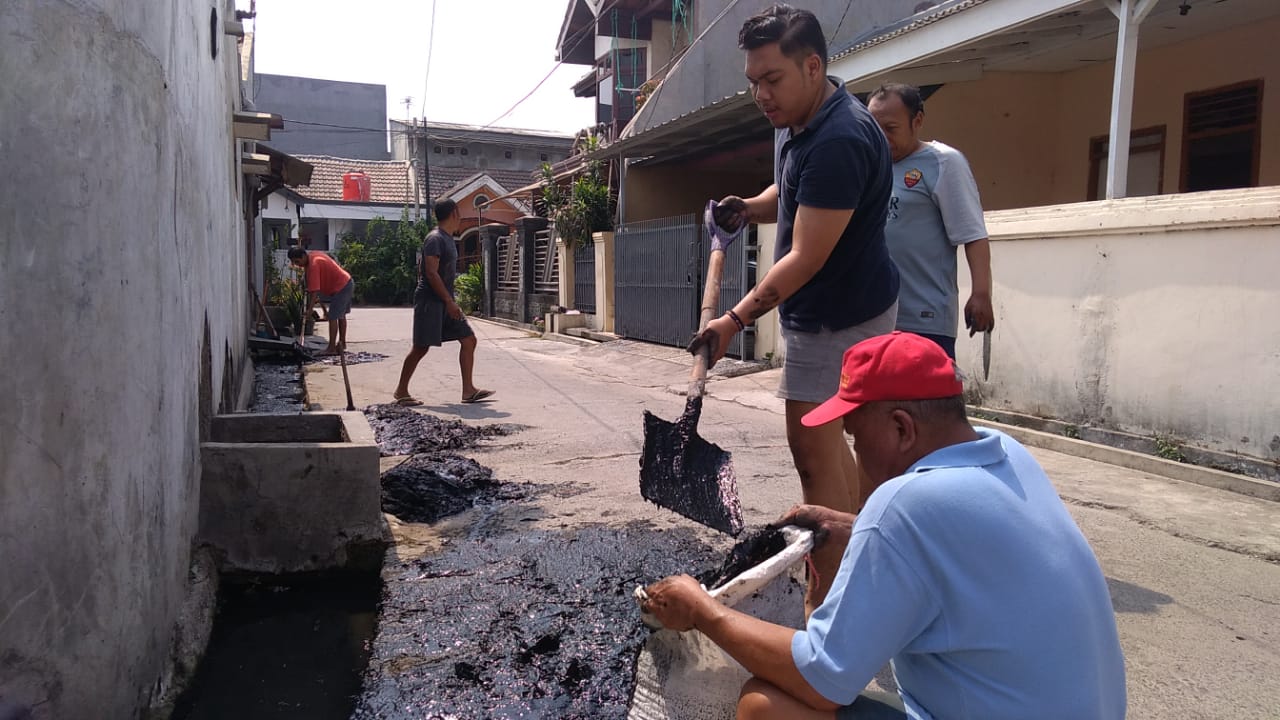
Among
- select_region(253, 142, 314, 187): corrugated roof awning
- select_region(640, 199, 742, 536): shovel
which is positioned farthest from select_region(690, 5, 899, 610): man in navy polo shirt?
select_region(253, 142, 314, 187): corrugated roof awning

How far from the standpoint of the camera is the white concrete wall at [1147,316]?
4730 mm

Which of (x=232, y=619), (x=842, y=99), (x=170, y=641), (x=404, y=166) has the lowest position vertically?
(x=232, y=619)

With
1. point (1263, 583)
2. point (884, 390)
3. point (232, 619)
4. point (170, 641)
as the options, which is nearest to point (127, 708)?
point (170, 641)

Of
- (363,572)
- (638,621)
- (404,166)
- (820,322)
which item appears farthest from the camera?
(404,166)

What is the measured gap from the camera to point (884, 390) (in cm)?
143

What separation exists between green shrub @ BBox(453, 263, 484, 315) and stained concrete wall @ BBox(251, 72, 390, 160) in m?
23.1

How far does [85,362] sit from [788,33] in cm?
195

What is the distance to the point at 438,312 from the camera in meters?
7.13

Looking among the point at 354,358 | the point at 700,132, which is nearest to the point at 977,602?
the point at 354,358

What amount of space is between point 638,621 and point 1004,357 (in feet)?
15.4

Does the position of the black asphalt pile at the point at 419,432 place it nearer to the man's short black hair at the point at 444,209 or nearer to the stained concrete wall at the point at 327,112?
the man's short black hair at the point at 444,209

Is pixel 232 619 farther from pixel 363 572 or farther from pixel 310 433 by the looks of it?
pixel 310 433

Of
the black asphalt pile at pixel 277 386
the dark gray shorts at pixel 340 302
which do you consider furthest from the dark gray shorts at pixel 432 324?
the dark gray shorts at pixel 340 302

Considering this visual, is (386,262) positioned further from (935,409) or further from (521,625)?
(935,409)
